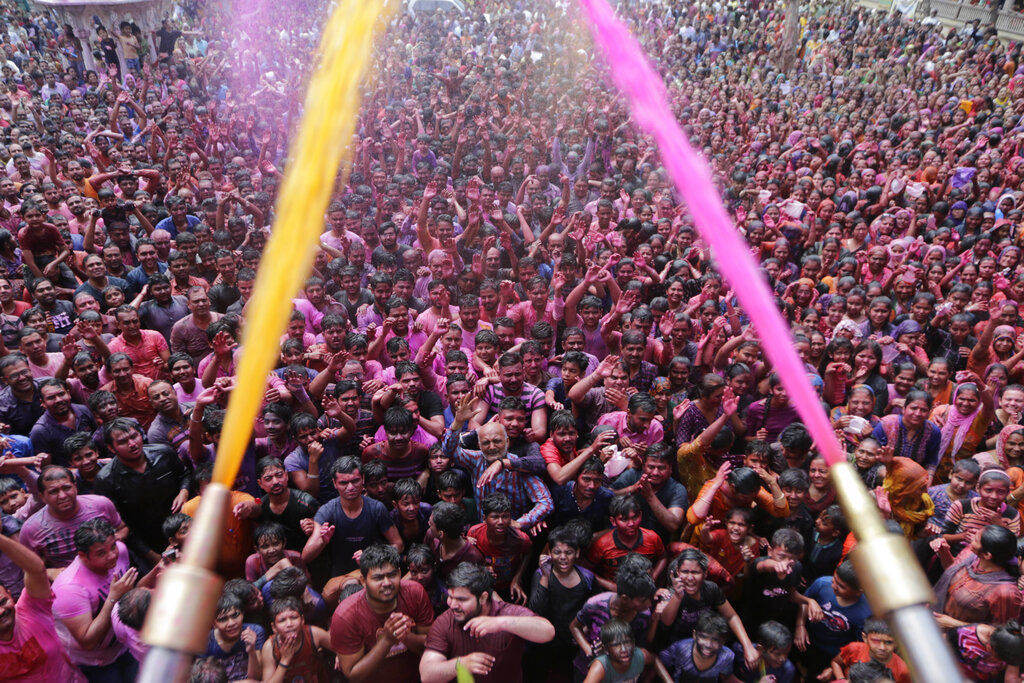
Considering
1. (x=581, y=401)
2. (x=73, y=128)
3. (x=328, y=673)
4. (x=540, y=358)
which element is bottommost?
(x=328, y=673)

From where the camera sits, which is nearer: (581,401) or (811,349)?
(581,401)

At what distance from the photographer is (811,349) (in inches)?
229

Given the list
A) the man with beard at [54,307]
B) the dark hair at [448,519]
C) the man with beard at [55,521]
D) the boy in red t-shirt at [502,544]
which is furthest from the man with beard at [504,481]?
the man with beard at [54,307]

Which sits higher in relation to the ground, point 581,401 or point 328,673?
point 581,401

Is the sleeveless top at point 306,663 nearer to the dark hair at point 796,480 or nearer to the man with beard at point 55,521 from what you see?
the man with beard at point 55,521

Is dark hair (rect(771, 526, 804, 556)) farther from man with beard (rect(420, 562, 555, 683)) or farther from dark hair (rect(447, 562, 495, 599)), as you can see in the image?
dark hair (rect(447, 562, 495, 599))

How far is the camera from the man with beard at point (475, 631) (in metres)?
3.38

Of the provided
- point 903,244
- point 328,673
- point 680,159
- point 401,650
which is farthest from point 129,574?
point 903,244

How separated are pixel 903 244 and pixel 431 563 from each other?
7.53 meters

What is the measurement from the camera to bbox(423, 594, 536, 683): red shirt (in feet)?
11.3

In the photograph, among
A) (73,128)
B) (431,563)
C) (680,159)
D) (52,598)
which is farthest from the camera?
(73,128)

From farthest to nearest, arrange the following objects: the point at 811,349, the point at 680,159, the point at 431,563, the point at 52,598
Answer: the point at 811,349
the point at 431,563
the point at 52,598
the point at 680,159

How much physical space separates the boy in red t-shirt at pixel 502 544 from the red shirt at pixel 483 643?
1.68 ft

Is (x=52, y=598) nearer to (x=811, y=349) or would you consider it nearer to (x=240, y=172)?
(x=811, y=349)
